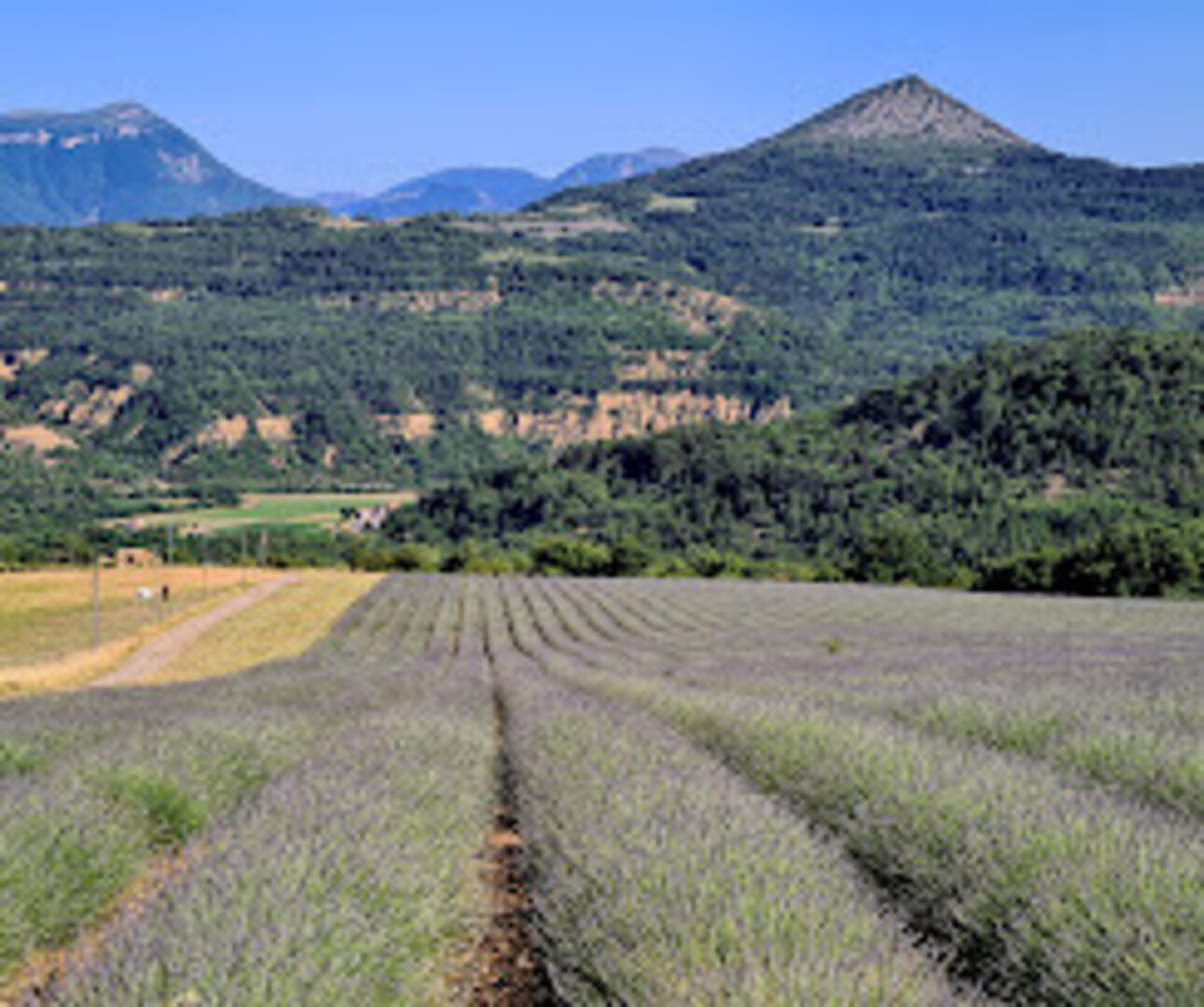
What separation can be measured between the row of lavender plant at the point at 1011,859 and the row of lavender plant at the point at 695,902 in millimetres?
345

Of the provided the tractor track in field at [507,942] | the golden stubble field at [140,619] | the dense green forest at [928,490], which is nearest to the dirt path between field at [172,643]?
the golden stubble field at [140,619]

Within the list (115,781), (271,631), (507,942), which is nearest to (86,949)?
(507,942)

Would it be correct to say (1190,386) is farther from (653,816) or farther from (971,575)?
(653,816)

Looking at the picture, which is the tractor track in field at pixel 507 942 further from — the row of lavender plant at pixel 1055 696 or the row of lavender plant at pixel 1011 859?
the row of lavender plant at pixel 1055 696

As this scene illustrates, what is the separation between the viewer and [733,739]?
377 inches

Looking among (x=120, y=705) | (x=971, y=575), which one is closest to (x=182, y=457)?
(x=971, y=575)

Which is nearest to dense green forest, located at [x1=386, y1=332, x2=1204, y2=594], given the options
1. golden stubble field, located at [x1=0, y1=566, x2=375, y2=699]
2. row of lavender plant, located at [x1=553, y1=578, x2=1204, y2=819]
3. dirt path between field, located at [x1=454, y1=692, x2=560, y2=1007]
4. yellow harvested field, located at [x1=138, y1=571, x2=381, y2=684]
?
golden stubble field, located at [x1=0, y1=566, x2=375, y2=699]

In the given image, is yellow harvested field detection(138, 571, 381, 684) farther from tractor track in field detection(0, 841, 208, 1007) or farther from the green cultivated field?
the green cultivated field

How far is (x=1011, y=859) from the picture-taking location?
5.07 m

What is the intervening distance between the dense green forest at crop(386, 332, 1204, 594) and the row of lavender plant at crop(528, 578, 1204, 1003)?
57.8 metres

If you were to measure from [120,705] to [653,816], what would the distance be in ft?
41.6

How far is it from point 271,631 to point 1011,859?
42.3m

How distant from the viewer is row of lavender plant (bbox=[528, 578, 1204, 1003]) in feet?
12.9

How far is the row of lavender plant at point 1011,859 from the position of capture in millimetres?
3945
